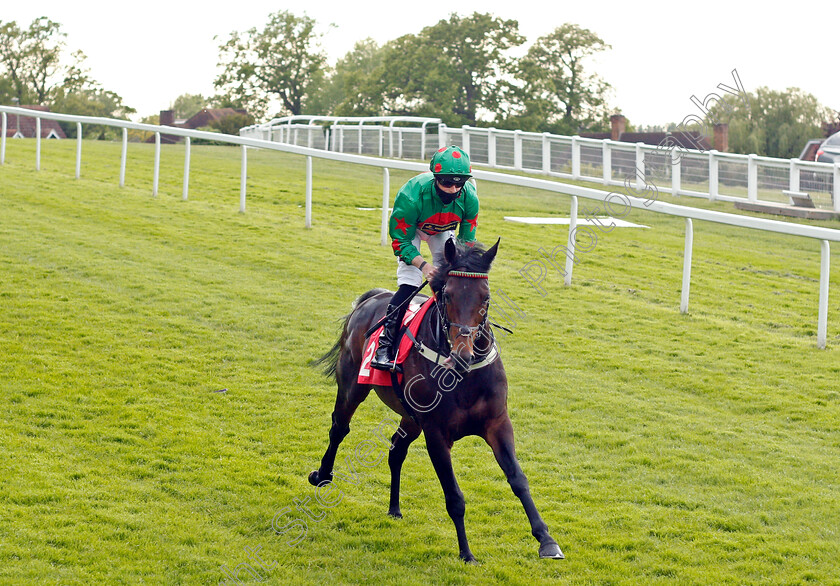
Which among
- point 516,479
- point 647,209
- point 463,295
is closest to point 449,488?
point 516,479

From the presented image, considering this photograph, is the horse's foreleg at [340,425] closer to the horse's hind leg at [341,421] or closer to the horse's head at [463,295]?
the horse's hind leg at [341,421]

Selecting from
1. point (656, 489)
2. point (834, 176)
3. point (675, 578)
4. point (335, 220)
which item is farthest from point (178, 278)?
point (834, 176)

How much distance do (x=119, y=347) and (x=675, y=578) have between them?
589 cm

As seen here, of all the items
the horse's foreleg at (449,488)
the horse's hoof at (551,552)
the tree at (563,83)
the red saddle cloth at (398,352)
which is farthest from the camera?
the tree at (563,83)

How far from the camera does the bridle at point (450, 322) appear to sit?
14.4 ft

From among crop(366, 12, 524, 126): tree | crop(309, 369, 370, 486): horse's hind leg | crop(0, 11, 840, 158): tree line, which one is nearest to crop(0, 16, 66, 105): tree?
crop(0, 11, 840, 158): tree line

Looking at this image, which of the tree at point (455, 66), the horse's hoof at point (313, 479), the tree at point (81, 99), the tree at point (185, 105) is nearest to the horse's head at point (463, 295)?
the horse's hoof at point (313, 479)

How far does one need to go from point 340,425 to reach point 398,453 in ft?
1.66

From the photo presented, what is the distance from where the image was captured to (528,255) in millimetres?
12461

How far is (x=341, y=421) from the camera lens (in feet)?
19.3

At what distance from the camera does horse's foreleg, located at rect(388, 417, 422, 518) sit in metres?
5.48

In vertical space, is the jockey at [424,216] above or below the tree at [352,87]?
below

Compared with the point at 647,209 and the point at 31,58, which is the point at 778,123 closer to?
the point at 647,209

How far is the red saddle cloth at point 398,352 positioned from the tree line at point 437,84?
22.9 m
